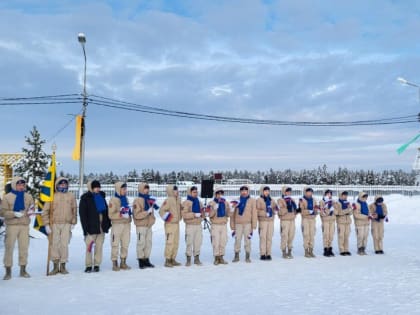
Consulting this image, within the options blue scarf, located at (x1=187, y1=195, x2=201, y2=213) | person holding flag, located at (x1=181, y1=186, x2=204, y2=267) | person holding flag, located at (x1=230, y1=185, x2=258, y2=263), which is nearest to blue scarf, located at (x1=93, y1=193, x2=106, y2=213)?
person holding flag, located at (x1=181, y1=186, x2=204, y2=267)

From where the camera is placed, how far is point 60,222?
31.8 feet

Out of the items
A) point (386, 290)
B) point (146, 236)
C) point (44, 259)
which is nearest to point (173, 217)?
point (146, 236)

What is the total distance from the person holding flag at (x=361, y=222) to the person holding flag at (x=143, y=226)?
6.23m

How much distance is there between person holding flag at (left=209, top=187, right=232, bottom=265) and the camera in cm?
1084

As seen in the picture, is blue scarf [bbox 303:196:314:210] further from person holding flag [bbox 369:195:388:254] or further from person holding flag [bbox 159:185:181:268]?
person holding flag [bbox 159:185:181:268]

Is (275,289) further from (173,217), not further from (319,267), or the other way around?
(173,217)

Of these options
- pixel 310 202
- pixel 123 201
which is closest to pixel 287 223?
pixel 310 202

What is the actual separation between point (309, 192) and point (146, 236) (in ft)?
16.4

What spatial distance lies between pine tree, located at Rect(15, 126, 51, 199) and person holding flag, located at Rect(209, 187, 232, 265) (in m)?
13.6

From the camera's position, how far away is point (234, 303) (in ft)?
22.4

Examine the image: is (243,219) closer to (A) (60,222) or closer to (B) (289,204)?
(B) (289,204)

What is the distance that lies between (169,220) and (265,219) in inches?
111

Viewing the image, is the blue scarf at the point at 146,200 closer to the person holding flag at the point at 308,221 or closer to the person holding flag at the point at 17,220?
the person holding flag at the point at 17,220

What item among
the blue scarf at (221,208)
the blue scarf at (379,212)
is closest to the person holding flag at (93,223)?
the blue scarf at (221,208)
